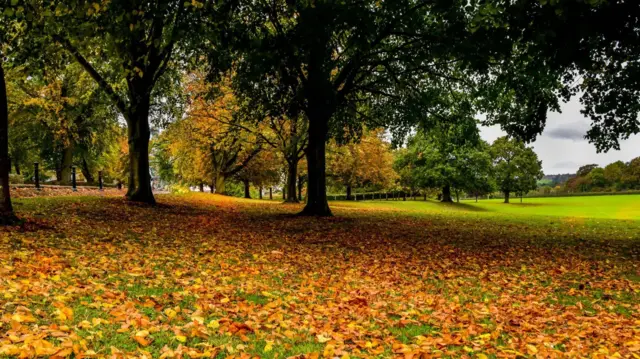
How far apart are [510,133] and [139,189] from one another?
14.5 m

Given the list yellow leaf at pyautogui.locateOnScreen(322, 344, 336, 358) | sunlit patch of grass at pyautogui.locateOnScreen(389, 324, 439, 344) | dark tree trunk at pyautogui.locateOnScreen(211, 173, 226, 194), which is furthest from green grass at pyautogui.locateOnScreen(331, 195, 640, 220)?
yellow leaf at pyautogui.locateOnScreen(322, 344, 336, 358)

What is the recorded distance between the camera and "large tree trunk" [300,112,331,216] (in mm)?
17094

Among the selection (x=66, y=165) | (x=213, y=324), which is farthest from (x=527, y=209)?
(x=213, y=324)

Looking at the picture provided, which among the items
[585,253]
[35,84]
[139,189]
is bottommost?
[585,253]

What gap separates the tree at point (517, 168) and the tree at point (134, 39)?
54.2 meters

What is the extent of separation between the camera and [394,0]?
11.1 metres

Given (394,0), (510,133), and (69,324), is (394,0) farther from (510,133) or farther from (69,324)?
(69,324)

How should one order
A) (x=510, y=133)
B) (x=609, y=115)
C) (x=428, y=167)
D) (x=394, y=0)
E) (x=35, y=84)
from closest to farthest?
(x=394, y=0) < (x=609, y=115) < (x=510, y=133) < (x=35, y=84) < (x=428, y=167)

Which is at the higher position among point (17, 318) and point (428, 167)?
point (428, 167)

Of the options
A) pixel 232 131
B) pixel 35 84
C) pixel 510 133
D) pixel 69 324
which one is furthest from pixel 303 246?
pixel 35 84

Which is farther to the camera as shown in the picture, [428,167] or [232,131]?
[428,167]

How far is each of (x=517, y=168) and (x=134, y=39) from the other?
62.6 meters

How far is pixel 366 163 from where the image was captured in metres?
42.0

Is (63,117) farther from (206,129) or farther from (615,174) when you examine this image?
(615,174)
